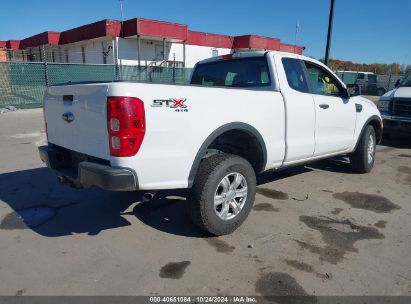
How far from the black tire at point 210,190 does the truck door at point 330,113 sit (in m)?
1.70

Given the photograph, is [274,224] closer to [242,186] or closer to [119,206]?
[242,186]

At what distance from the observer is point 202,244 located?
3533 millimetres

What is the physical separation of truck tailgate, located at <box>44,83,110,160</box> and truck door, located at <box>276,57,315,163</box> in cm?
222

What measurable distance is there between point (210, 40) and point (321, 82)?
27913mm

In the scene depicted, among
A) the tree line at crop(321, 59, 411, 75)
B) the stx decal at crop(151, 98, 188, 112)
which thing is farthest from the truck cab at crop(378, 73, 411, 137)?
the tree line at crop(321, 59, 411, 75)

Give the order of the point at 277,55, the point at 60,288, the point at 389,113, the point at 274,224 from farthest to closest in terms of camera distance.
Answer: the point at 389,113 < the point at 277,55 < the point at 274,224 < the point at 60,288

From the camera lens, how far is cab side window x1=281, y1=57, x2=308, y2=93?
14.6 feet

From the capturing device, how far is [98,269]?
3.06 metres

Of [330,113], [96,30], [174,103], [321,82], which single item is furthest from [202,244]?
[96,30]

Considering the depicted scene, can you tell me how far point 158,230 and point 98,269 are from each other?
0.89m

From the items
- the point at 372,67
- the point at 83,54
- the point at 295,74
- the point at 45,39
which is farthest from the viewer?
the point at 372,67

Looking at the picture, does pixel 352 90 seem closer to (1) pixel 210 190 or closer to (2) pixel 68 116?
(1) pixel 210 190

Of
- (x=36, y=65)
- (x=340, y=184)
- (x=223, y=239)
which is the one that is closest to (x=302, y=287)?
(x=223, y=239)

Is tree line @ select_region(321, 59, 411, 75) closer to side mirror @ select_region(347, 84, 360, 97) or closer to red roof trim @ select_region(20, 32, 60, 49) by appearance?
red roof trim @ select_region(20, 32, 60, 49)
